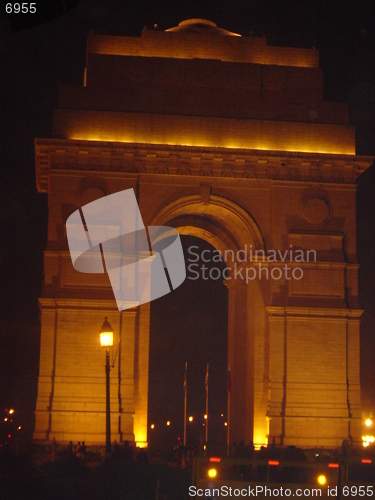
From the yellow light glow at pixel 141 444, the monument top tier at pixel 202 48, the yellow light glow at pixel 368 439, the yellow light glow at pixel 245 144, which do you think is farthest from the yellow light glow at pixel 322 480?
the monument top tier at pixel 202 48

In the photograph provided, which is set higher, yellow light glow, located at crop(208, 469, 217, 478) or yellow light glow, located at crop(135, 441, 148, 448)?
yellow light glow, located at crop(135, 441, 148, 448)

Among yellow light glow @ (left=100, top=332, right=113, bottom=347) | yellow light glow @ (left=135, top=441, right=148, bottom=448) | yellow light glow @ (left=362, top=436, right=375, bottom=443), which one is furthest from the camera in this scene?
yellow light glow @ (left=362, top=436, right=375, bottom=443)

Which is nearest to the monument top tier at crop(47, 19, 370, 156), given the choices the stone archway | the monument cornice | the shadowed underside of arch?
the monument cornice

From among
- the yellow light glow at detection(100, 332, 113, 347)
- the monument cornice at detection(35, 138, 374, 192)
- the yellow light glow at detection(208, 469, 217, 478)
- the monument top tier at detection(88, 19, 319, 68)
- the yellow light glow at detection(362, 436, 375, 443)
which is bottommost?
the yellow light glow at detection(208, 469, 217, 478)

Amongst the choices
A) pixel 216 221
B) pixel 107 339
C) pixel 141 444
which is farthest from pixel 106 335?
pixel 216 221

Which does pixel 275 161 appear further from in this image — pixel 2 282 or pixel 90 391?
pixel 2 282

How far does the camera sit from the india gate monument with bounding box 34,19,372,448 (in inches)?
1298

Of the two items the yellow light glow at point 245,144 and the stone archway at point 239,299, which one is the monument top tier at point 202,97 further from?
the stone archway at point 239,299

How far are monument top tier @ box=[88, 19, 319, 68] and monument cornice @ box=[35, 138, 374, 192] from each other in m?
4.55

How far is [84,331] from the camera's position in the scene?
109ft

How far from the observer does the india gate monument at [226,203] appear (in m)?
33.0

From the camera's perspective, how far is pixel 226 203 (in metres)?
34.8

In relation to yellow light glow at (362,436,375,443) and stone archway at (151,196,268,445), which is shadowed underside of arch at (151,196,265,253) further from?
yellow light glow at (362,436,375,443)

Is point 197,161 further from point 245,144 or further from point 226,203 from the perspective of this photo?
point 245,144
